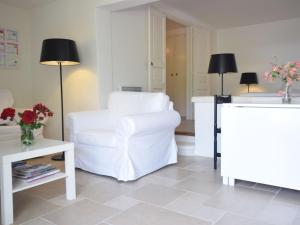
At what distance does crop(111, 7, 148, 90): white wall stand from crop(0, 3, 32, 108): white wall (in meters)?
1.57

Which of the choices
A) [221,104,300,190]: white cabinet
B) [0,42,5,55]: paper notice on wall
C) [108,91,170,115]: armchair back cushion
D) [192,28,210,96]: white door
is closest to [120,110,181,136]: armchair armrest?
[108,91,170,115]: armchair back cushion

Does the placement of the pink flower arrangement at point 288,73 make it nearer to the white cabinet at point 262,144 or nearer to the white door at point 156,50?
the white cabinet at point 262,144

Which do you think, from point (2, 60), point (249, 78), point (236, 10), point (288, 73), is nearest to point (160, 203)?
point (288, 73)

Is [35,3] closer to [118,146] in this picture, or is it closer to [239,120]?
[118,146]

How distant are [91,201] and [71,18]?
2.66 meters

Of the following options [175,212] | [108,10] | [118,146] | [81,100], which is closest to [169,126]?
[118,146]

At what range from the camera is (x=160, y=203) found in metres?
2.05

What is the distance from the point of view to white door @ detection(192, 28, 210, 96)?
576 cm

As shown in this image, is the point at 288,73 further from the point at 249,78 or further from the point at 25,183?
the point at 249,78

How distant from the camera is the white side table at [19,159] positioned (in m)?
1.70

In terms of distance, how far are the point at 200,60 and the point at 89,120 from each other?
3.56m

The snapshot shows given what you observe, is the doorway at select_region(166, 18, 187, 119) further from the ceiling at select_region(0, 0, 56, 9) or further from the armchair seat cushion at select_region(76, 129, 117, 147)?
the armchair seat cushion at select_region(76, 129, 117, 147)

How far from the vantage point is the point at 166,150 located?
3.02 meters

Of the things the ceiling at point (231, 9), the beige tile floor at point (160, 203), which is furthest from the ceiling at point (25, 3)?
the beige tile floor at point (160, 203)
